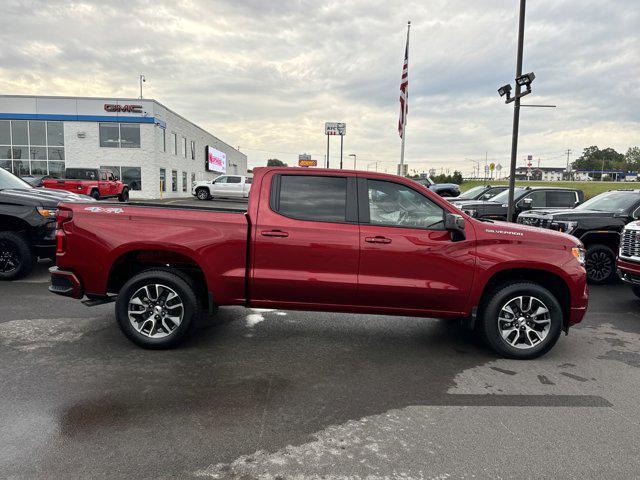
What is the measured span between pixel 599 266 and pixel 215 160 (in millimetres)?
54528

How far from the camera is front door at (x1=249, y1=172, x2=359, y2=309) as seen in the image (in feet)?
14.7

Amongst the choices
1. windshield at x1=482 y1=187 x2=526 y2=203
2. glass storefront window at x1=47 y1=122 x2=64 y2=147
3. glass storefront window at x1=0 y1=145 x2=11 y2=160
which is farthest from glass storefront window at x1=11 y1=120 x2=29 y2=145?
windshield at x1=482 y1=187 x2=526 y2=203

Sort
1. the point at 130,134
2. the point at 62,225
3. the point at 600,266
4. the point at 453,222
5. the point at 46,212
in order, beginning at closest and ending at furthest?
the point at 453,222 → the point at 62,225 → the point at 46,212 → the point at 600,266 → the point at 130,134

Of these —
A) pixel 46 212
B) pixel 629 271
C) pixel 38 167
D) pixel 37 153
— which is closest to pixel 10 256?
pixel 46 212

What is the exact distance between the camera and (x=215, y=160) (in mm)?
58688

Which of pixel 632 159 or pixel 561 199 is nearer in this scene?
pixel 561 199

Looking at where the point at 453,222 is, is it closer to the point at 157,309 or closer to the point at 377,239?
the point at 377,239

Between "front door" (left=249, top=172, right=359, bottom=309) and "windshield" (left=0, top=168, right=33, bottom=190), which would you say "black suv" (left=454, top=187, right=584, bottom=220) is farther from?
"windshield" (left=0, top=168, right=33, bottom=190)

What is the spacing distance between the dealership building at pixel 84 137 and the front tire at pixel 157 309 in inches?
1256

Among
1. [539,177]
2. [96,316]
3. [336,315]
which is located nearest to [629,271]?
[336,315]

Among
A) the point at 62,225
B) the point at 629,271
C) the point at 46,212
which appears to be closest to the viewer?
the point at 62,225

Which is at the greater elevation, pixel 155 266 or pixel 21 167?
pixel 21 167

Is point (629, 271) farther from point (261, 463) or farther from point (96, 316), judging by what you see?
point (96, 316)

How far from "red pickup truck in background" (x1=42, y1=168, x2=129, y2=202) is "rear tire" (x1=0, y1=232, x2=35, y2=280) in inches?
578
